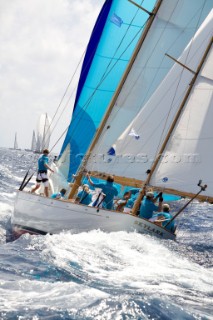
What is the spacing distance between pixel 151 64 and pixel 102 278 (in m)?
10.3

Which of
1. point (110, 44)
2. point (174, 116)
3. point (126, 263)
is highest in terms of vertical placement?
point (110, 44)

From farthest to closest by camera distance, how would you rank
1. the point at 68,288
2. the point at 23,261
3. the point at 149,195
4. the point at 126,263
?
the point at 149,195 → the point at 126,263 → the point at 23,261 → the point at 68,288

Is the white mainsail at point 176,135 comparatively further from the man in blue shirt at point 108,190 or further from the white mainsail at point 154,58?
the man in blue shirt at point 108,190

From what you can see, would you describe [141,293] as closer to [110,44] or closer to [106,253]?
[106,253]

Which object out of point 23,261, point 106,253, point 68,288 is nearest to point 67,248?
point 106,253

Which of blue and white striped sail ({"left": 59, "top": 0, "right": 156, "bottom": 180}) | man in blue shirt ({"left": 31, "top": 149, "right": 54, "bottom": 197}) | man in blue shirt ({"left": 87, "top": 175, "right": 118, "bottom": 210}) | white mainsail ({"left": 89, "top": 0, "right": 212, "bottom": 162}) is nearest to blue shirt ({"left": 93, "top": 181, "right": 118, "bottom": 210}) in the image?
man in blue shirt ({"left": 87, "top": 175, "right": 118, "bottom": 210})

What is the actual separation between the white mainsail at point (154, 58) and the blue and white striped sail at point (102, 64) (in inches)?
45.3

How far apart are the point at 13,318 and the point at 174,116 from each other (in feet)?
37.1

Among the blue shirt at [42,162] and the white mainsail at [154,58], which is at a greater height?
the white mainsail at [154,58]

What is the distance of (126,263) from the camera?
9383 mm

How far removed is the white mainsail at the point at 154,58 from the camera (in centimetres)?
1552

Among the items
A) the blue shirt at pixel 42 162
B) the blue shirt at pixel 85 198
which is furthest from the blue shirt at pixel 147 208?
the blue shirt at pixel 42 162

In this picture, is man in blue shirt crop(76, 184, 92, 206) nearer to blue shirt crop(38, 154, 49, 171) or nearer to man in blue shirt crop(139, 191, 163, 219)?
blue shirt crop(38, 154, 49, 171)

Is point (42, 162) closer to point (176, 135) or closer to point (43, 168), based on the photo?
point (43, 168)
